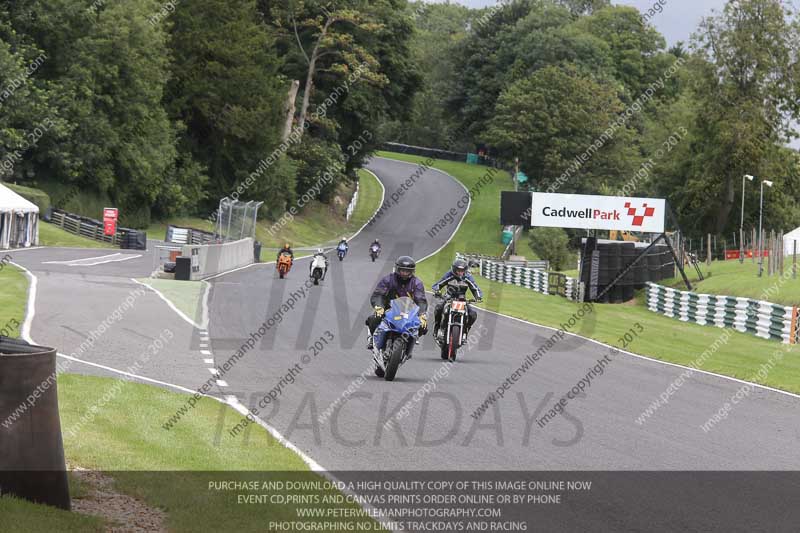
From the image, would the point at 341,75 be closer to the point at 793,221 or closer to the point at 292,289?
the point at 793,221

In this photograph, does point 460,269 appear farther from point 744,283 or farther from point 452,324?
point 744,283

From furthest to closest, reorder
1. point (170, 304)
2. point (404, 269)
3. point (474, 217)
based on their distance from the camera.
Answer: point (474, 217) < point (170, 304) < point (404, 269)

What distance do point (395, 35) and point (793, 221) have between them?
112 feet

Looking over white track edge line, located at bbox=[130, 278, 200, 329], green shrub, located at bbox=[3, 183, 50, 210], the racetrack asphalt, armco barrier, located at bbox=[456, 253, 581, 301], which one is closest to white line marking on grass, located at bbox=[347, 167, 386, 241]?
armco barrier, located at bbox=[456, 253, 581, 301]

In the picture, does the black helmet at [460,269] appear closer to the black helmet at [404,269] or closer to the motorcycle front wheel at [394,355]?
the black helmet at [404,269]

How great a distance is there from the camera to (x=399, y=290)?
16.5 metres

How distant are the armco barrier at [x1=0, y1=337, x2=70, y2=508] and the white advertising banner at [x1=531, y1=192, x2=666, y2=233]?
3693cm

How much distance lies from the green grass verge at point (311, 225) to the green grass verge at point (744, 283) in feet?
74.4

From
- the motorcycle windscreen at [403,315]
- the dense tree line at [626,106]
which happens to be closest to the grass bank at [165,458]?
the motorcycle windscreen at [403,315]

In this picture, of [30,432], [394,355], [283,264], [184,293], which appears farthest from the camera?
[283,264]

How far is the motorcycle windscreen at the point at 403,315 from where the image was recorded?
15.5 meters

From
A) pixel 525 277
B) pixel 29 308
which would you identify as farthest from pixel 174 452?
pixel 525 277

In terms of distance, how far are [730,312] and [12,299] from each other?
1907 centimetres

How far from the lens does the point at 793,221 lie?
3169 inches
